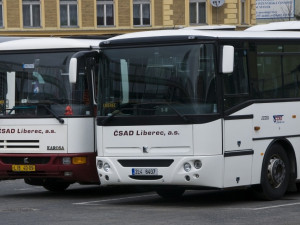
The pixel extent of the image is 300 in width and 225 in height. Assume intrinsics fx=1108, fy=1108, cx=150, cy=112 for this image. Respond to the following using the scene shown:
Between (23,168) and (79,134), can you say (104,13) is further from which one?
(79,134)

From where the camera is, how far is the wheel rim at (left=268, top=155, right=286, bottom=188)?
17.4 metres

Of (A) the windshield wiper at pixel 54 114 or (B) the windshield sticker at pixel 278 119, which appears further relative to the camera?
(A) the windshield wiper at pixel 54 114

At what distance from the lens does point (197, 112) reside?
53.7 feet

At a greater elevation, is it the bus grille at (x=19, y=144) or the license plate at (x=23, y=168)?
the bus grille at (x=19, y=144)

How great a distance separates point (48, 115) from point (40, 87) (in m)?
0.53

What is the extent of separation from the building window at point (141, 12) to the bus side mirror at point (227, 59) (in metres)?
43.2

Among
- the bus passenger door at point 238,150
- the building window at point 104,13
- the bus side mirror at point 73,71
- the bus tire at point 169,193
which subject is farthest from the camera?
the building window at point 104,13

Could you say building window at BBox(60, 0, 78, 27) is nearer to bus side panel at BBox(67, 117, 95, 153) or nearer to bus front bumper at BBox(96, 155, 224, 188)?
bus side panel at BBox(67, 117, 95, 153)

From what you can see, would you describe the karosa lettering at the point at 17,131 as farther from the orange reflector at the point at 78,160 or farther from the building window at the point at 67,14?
the building window at the point at 67,14

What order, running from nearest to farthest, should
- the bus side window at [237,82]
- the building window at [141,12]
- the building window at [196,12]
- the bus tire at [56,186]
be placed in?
the bus side window at [237,82] → the bus tire at [56,186] → the building window at [141,12] → the building window at [196,12]

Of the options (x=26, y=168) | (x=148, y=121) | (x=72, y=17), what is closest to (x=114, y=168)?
(x=148, y=121)

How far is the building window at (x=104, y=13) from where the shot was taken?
5903 cm

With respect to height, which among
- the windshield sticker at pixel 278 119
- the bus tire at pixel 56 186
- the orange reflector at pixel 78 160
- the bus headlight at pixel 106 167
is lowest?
the bus tire at pixel 56 186

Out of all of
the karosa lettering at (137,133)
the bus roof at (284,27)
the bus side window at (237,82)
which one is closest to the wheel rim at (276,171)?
the bus side window at (237,82)
